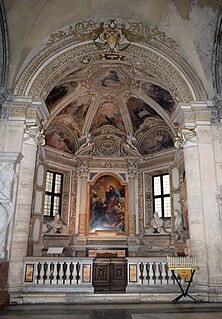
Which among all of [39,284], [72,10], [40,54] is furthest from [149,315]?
[72,10]

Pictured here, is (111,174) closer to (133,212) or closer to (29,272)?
(133,212)

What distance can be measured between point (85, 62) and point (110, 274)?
7732 millimetres

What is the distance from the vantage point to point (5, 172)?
737cm

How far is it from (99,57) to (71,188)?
678 cm

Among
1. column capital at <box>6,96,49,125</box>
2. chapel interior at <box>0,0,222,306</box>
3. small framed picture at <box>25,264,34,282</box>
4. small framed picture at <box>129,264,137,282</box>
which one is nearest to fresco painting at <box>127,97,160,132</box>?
chapel interior at <box>0,0,222,306</box>

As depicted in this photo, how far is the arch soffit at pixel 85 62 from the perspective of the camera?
31.6ft

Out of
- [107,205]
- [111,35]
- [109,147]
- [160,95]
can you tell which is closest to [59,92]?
[111,35]

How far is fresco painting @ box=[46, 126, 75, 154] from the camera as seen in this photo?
14508 mm

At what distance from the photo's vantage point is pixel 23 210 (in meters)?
8.35

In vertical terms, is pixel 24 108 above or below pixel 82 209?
above

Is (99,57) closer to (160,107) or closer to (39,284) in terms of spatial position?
(160,107)

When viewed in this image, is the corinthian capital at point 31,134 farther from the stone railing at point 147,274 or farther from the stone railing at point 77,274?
the stone railing at point 147,274

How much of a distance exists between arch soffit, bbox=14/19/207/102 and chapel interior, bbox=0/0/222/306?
0.04 meters

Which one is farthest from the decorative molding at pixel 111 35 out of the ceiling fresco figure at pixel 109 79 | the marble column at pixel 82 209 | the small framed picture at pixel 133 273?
the small framed picture at pixel 133 273
